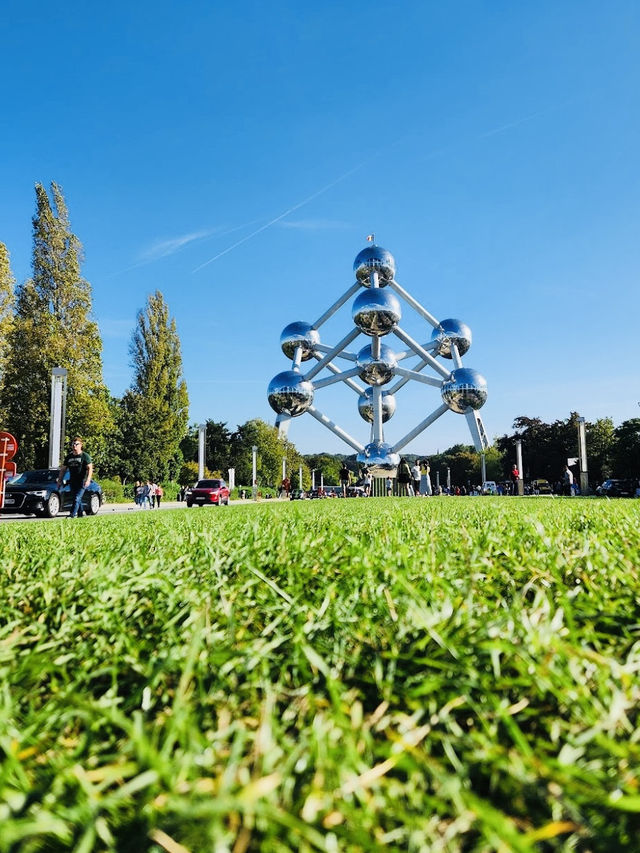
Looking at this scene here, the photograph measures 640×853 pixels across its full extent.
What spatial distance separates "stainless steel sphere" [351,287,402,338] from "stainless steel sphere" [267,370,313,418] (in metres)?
4.71

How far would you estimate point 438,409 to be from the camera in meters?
34.7

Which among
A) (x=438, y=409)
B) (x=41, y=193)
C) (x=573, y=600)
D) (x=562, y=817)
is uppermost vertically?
(x=41, y=193)

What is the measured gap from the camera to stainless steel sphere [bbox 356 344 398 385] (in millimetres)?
32656

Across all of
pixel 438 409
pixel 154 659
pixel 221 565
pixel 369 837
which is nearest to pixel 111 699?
pixel 154 659

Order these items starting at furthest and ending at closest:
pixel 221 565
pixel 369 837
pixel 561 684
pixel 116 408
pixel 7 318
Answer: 1. pixel 116 408
2. pixel 7 318
3. pixel 221 565
4. pixel 561 684
5. pixel 369 837

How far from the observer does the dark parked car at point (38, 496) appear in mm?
16766

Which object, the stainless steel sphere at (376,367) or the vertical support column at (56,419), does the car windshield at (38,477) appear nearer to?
the vertical support column at (56,419)

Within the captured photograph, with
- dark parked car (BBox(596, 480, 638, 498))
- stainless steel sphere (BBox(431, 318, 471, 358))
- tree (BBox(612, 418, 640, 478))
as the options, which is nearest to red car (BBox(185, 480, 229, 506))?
stainless steel sphere (BBox(431, 318, 471, 358))

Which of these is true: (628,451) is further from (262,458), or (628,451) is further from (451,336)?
(262,458)

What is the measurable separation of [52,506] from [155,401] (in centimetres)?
3452

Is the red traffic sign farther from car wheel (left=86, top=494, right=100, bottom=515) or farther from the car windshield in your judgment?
car wheel (left=86, top=494, right=100, bottom=515)

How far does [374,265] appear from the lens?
34.1m

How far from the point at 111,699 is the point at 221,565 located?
118 centimetres

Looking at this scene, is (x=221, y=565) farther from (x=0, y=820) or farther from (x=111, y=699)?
(x=0, y=820)
